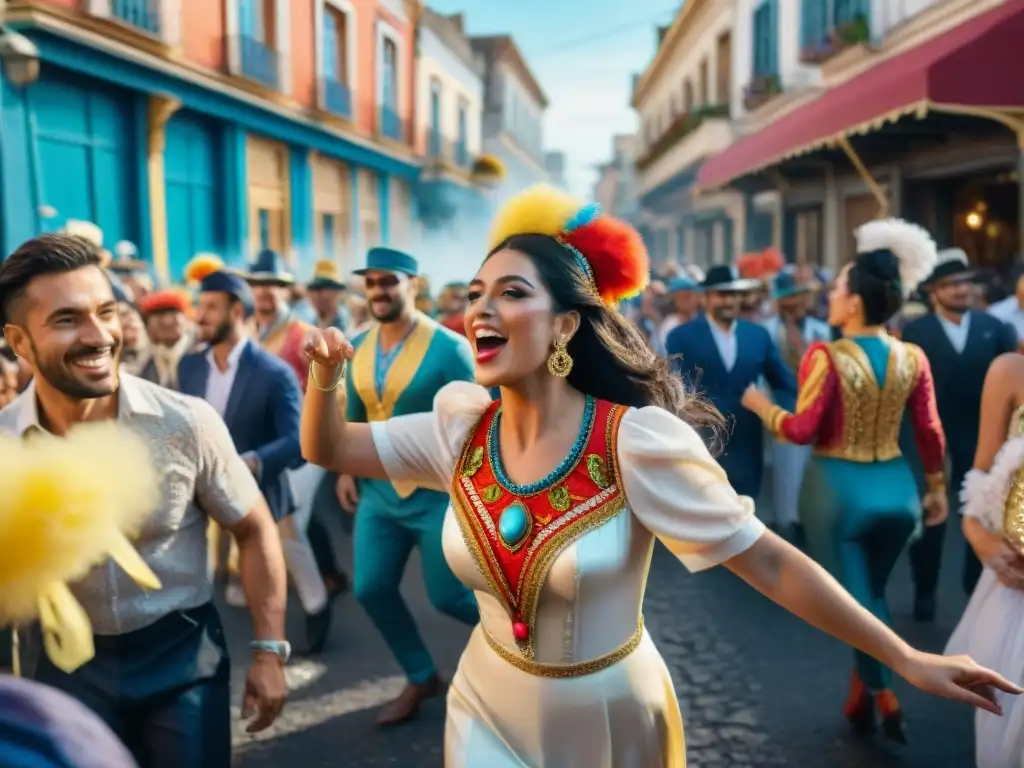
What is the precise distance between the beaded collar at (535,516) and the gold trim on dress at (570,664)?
0.08 feet

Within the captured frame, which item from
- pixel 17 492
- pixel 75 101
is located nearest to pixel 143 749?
pixel 17 492

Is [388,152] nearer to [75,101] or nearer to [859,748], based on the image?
[75,101]

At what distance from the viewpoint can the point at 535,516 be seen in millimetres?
2164

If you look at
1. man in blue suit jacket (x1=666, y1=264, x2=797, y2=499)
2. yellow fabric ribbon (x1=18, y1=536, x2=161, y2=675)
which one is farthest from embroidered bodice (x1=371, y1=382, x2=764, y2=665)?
man in blue suit jacket (x1=666, y1=264, x2=797, y2=499)

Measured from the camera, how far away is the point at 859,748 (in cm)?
393

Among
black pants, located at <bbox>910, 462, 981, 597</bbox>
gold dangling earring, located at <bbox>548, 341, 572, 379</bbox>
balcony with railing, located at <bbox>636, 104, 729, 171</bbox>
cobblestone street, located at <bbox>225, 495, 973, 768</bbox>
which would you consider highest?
balcony with railing, located at <bbox>636, 104, 729, 171</bbox>

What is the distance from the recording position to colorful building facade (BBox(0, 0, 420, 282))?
36.1ft

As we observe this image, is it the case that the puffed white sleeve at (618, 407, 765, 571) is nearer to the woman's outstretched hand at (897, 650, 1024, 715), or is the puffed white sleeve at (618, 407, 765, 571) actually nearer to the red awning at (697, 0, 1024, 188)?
the woman's outstretched hand at (897, 650, 1024, 715)

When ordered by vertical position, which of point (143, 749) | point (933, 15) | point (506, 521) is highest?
point (933, 15)

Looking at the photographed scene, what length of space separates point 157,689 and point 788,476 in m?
5.29

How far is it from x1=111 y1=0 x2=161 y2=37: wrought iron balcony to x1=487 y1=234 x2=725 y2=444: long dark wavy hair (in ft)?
36.8

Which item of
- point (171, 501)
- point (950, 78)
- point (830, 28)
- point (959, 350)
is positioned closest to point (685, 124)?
point (830, 28)

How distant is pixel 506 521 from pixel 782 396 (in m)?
4.09

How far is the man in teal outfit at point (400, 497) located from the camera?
4219 millimetres
